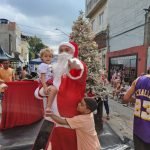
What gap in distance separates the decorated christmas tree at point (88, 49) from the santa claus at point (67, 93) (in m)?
3.81

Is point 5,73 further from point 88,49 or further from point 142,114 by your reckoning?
point 142,114

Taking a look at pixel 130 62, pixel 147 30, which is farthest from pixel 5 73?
pixel 130 62

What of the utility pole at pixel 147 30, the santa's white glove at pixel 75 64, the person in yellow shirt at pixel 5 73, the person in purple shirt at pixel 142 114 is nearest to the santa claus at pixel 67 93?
the santa's white glove at pixel 75 64

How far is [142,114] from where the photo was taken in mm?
3436

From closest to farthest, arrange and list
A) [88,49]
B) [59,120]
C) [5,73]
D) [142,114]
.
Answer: [59,120], [142,114], [88,49], [5,73]

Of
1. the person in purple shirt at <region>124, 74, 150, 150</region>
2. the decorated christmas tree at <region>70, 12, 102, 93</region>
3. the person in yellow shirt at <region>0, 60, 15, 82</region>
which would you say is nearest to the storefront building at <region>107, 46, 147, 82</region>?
the person in yellow shirt at <region>0, 60, 15, 82</region>

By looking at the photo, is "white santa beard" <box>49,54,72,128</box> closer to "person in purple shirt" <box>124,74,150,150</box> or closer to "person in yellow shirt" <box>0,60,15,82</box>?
"person in purple shirt" <box>124,74,150,150</box>

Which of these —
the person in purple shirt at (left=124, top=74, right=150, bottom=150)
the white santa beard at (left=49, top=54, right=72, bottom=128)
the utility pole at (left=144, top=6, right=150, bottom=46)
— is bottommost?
the person in purple shirt at (left=124, top=74, right=150, bottom=150)

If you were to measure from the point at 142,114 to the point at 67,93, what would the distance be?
3.19 feet

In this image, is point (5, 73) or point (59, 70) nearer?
point (59, 70)

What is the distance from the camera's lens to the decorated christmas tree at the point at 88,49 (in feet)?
23.0

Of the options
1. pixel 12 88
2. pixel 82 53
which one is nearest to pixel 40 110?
pixel 12 88

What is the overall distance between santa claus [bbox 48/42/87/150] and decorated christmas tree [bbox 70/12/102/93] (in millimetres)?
3808

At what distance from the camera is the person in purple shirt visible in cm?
339
